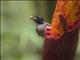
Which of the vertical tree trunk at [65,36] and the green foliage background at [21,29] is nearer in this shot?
the vertical tree trunk at [65,36]

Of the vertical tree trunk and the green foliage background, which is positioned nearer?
the vertical tree trunk

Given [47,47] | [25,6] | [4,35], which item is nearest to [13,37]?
[4,35]

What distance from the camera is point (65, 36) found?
1598mm

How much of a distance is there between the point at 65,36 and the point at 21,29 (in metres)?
1.53

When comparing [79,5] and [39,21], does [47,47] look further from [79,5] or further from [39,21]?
[39,21]

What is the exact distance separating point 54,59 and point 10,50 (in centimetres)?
150

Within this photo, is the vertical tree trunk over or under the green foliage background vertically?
over

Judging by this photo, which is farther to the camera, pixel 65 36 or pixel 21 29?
pixel 21 29

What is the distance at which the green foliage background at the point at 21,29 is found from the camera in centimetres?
301

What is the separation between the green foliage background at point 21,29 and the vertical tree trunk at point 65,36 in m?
1.13

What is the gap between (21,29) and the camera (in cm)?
310

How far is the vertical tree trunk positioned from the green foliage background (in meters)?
1.13

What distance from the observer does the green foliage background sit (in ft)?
9.88

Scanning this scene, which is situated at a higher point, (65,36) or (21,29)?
(65,36)
